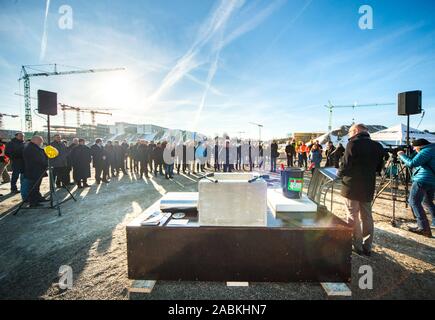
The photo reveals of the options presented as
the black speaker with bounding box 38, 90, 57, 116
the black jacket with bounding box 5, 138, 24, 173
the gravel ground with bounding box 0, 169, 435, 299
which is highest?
the black speaker with bounding box 38, 90, 57, 116

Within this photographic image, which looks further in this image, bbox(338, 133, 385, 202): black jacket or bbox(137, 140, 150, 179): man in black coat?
bbox(137, 140, 150, 179): man in black coat

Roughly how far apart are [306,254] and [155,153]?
859cm

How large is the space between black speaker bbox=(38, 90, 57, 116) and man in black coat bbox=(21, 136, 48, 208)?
2.42 ft

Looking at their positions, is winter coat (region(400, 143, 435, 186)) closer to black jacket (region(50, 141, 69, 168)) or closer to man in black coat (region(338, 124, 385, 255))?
man in black coat (region(338, 124, 385, 255))

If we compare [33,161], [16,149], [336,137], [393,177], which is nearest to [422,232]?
[393,177]

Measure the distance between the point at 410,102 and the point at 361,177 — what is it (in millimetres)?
3904

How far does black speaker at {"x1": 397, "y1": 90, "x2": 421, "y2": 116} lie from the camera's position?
185 inches

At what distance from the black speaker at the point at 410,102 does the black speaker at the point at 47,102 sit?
9155 millimetres

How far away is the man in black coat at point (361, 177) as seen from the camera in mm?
2669

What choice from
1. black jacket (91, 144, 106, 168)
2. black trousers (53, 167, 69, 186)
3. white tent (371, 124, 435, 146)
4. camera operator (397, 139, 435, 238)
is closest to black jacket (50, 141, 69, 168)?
black trousers (53, 167, 69, 186)

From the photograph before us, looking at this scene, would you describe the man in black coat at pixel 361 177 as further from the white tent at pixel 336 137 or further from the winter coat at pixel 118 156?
the white tent at pixel 336 137

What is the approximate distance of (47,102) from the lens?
5055 millimetres

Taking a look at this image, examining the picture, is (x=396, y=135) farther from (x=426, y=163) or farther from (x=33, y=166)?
(x=33, y=166)

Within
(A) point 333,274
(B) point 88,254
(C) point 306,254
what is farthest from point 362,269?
(B) point 88,254
